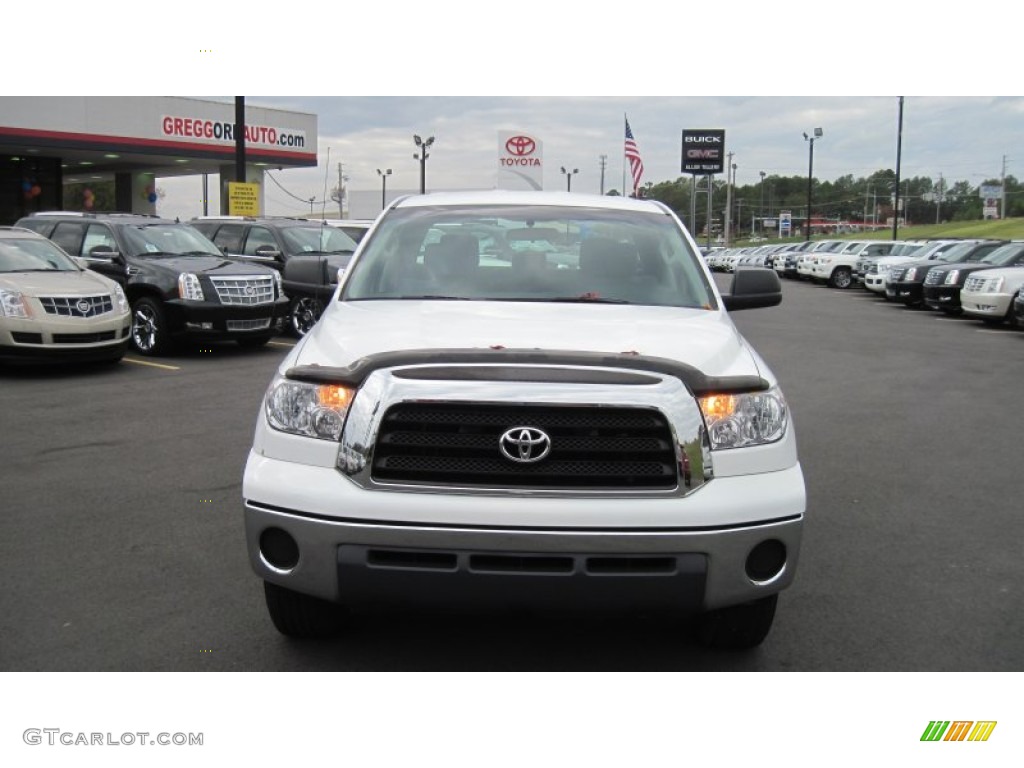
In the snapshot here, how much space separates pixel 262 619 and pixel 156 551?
1.15 metres

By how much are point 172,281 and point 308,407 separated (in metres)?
10.1

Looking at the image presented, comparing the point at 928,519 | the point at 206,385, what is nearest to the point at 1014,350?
the point at 928,519

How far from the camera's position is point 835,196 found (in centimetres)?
14850

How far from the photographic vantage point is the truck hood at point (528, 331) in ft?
11.3

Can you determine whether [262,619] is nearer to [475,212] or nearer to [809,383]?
[475,212]

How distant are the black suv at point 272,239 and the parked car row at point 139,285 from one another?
2 cm

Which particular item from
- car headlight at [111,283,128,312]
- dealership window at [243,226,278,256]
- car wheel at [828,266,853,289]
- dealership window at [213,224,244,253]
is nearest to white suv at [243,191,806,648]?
car headlight at [111,283,128,312]

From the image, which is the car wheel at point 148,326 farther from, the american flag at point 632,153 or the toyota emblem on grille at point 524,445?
the american flag at point 632,153

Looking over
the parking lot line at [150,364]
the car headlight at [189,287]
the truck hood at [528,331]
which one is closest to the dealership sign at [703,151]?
the car headlight at [189,287]

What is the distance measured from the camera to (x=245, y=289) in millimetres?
13062

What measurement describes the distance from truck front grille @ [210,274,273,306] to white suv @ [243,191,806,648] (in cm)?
977

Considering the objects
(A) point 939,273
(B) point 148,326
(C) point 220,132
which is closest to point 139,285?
(B) point 148,326

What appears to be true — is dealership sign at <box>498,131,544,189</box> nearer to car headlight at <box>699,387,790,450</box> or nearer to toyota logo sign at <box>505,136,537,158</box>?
toyota logo sign at <box>505,136,537,158</box>

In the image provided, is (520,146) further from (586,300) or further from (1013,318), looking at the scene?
(586,300)
